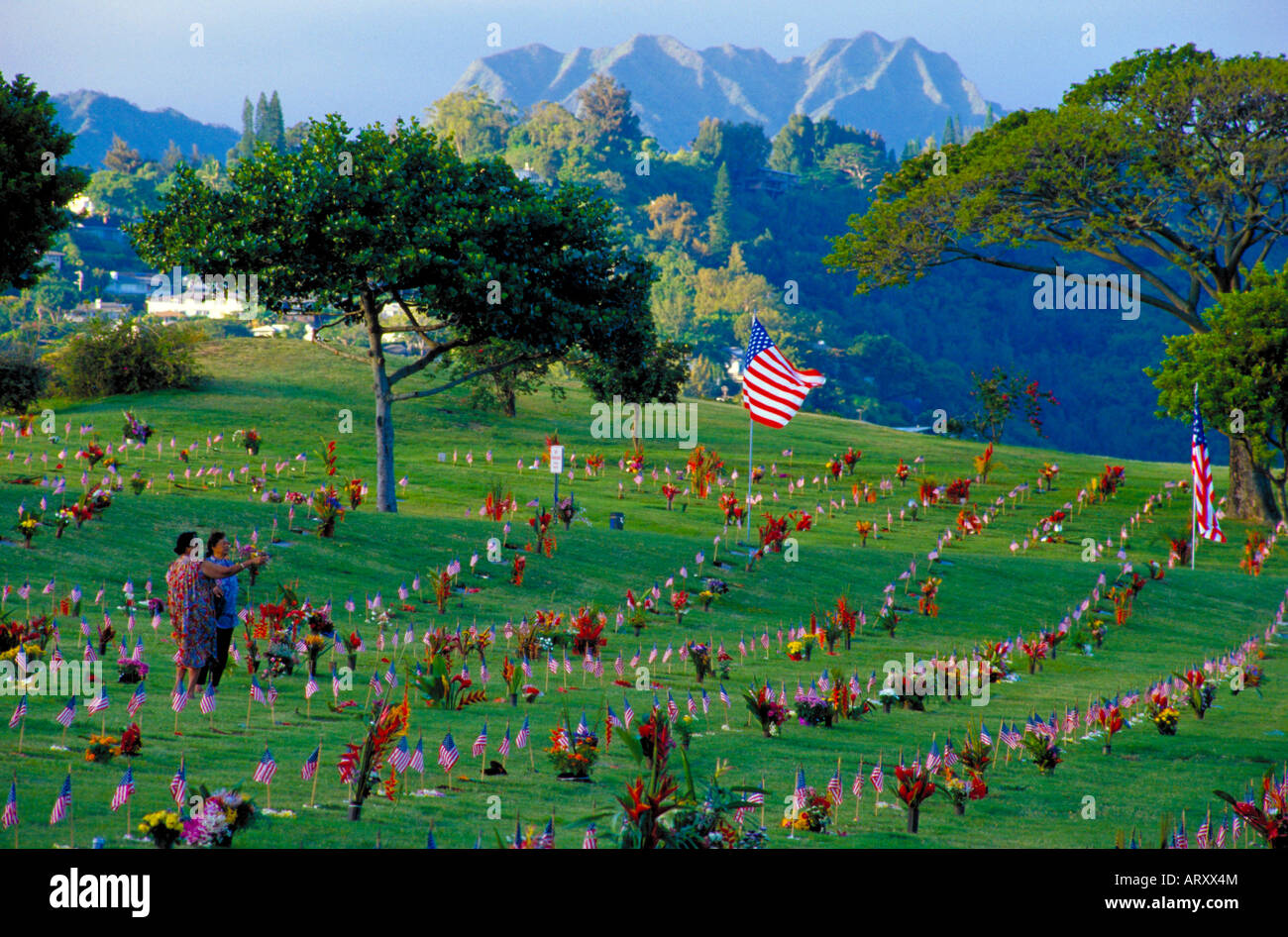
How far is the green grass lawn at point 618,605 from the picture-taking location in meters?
9.91

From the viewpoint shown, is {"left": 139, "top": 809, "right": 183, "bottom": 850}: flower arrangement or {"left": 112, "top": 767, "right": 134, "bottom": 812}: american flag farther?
{"left": 112, "top": 767, "right": 134, "bottom": 812}: american flag

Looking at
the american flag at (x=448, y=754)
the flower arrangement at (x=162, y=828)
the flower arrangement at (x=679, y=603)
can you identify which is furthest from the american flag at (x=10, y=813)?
the flower arrangement at (x=679, y=603)

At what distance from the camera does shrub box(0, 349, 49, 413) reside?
3569cm

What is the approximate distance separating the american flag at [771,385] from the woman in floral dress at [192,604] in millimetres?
15930

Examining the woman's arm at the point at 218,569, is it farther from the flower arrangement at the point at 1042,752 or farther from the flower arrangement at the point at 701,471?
the flower arrangement at the point at 701,471

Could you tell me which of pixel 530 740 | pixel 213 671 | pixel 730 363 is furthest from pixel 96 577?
pixel 730 363

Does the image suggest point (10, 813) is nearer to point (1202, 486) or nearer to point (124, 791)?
point (124, 791)

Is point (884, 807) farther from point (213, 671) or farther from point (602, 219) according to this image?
point (602, 219)

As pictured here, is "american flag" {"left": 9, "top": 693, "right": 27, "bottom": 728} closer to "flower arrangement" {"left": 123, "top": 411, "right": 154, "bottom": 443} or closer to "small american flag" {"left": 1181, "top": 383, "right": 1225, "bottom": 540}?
"flower arrangement" {"left": 123, "top": 411, "right": 154, "bottom": 443}

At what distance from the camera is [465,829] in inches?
349

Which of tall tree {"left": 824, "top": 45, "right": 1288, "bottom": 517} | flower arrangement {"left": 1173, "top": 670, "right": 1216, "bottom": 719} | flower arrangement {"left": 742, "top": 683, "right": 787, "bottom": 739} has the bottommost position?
flower arrangement {"left": 1173, "top": 670, "right": 1216, "bottom": 719}

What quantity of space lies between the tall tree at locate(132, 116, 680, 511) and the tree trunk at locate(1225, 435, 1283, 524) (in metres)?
19.5

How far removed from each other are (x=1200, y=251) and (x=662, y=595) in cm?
2460

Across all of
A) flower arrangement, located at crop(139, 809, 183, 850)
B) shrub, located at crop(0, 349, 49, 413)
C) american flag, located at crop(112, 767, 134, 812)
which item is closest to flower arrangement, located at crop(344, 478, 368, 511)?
shrub, located at crop(0, 349, 49, 413)
